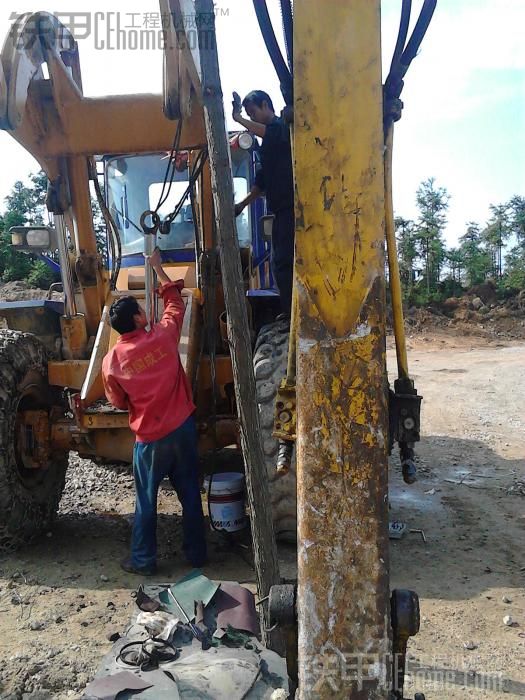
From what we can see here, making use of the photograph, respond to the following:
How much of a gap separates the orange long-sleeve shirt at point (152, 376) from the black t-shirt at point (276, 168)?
904 millimetres

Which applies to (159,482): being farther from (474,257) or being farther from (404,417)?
(474,257)

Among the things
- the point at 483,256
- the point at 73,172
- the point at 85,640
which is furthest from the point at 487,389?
the point at 483,256

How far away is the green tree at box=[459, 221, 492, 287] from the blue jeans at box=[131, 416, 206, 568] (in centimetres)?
2671

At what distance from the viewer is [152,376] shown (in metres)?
4.11

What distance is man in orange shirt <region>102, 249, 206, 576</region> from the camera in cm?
410

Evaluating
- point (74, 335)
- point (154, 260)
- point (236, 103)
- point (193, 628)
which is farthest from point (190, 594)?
point (236, 103)

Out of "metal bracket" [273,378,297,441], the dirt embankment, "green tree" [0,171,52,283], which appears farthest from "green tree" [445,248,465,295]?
"metal bracket" [273,378,297,441]

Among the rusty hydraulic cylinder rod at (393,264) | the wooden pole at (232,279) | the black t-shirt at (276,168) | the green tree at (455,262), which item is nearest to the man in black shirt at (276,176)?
the black t-shirt at (276,168)

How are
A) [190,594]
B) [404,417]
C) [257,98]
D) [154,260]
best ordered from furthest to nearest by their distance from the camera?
1. [257,98]
2. [154,260]
3. [190,594]
4. [404,417]

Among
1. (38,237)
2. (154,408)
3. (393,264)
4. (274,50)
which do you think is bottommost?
(154,408)

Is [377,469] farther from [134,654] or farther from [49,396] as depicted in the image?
[49,396]

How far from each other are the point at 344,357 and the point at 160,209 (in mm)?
4416

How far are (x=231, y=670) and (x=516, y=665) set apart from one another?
5.04 feet

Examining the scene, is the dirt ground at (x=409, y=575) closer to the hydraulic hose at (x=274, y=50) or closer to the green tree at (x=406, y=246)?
the hydraulic hose at (x=274, y=50)
